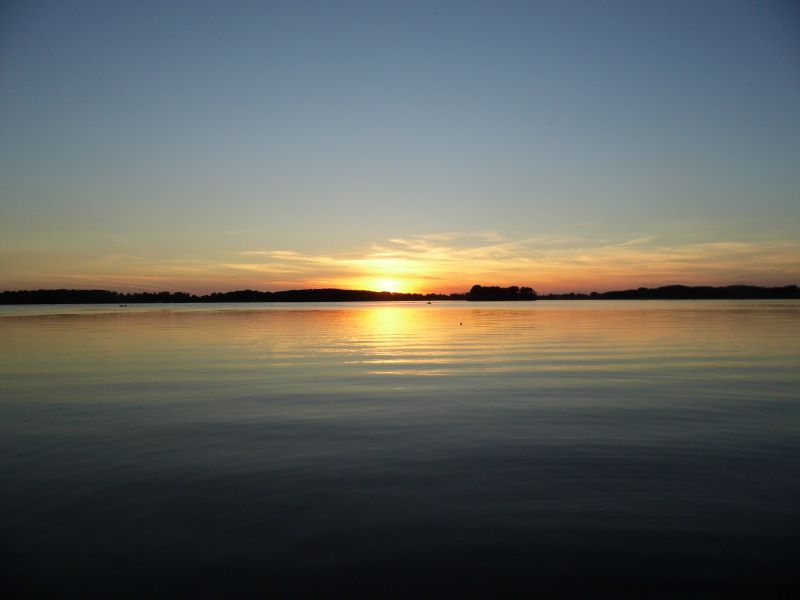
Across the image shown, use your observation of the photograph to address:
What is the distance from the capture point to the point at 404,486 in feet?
29.7

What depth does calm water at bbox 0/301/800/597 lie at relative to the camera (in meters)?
6.32

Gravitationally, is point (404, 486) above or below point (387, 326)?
below

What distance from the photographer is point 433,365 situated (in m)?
25.2

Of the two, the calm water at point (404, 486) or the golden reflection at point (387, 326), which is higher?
the golden reflection at point (387, 326)

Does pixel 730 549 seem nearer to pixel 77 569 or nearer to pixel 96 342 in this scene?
pixel 77 569

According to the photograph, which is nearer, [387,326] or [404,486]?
[404,486]

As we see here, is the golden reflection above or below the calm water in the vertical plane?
above

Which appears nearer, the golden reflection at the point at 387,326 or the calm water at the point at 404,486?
the calm water at the point at 404,486

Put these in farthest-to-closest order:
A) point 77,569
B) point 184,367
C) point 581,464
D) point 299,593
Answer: point 184,367 < point 581,464 < point 77,569 < point 299,593

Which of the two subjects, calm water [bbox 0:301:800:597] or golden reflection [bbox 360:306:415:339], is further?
→ golden reflection [bbox 360:306:415:339]

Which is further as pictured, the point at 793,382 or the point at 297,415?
the point at 793,382

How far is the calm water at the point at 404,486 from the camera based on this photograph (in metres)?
6.32

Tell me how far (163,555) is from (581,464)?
688 centimetres

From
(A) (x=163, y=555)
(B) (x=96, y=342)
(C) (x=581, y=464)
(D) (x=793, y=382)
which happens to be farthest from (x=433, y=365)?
(B) (x=96, y=342)
